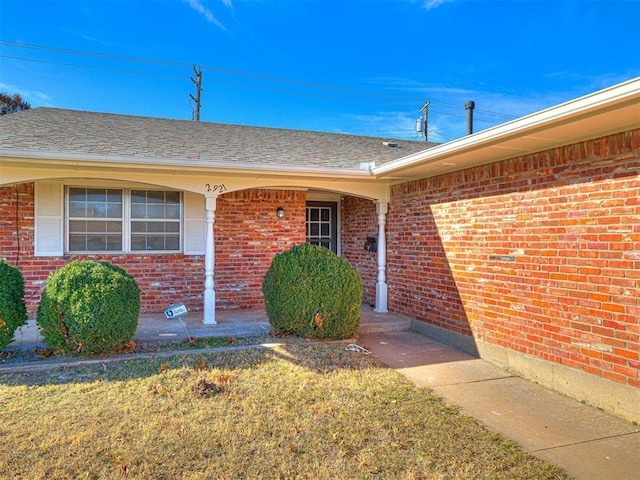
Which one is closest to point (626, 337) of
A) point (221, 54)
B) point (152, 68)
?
point (221, 54)

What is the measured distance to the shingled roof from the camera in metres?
6.38

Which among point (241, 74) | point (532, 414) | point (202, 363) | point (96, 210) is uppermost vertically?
point (241, 74)

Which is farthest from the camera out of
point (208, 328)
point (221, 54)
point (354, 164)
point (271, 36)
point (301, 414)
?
point (221, 54)

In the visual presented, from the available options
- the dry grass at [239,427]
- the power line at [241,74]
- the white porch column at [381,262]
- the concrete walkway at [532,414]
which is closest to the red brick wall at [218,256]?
the white porch column at [381,262]

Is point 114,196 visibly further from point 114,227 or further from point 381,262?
Result: point 381,262

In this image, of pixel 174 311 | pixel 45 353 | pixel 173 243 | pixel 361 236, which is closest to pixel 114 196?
pixel 173 243

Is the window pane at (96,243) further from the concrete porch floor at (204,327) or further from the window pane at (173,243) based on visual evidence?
the concrete porch floor at (204,327)

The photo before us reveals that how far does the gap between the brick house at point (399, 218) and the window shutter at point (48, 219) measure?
2 cm

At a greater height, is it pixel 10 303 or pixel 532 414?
pixel 10 303

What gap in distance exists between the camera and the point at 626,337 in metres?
3.81

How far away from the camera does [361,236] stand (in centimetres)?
930

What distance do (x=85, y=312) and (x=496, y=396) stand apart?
15.3 feet

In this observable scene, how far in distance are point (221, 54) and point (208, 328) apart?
43.1 feet

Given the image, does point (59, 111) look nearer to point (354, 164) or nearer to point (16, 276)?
point (16, 276)
